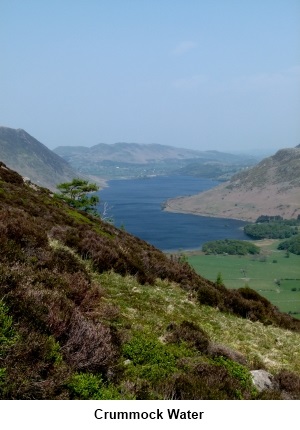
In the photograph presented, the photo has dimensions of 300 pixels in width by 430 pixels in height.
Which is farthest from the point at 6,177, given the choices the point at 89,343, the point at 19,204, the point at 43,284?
the point at 89,343

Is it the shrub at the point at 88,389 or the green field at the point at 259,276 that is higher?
the shrub at the point at 88,389

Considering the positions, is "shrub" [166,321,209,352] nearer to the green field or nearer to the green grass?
the green grass

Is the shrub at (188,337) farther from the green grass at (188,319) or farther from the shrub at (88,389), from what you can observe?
the shrub at (88,389)

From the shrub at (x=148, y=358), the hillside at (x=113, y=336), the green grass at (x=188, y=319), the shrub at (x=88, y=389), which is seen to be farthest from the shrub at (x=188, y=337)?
the shrub at (x=88, y=389)

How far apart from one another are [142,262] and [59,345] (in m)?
11.1

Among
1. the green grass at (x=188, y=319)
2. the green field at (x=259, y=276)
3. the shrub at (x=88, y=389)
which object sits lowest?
the green field at (x=259, y=276)

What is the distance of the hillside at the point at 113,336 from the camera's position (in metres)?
6.45

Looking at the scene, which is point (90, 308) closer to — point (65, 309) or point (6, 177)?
point (65, 309)

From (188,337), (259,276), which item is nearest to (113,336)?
(188,337)

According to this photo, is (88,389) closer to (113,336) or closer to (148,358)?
(148,358)

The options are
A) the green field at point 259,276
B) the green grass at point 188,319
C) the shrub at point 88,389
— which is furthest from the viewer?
the green field at point 259,276

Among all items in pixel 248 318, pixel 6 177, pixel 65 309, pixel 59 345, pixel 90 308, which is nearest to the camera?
pixel 59 345

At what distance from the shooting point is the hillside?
6.45 metres
